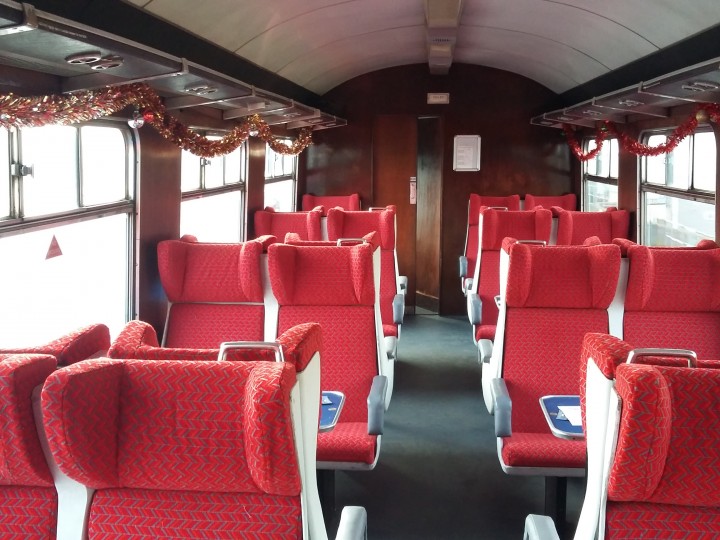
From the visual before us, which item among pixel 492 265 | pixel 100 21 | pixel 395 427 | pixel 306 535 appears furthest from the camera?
pixel 492 265

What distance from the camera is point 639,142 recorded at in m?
7.55

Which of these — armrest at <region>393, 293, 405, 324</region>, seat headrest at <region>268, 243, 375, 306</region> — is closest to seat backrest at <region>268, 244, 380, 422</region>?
seat headrest at <region>268, 243, 375, 306</region>

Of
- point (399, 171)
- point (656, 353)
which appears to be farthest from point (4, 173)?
point (399, 171)

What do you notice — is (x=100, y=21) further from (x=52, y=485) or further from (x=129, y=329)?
(x=52, y=485)

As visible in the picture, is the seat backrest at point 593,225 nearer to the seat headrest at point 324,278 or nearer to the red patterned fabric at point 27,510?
the seat headrest at point 324,278

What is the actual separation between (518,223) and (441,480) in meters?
3.01

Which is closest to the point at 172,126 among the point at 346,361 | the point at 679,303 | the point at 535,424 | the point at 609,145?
the point at 346,361

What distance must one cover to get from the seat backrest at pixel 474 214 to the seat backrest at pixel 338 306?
438 centimetres

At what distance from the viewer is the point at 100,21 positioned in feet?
11.7

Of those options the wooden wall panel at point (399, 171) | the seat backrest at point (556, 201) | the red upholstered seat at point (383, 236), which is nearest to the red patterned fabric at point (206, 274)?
the red upholstered seat at point (383, 236)

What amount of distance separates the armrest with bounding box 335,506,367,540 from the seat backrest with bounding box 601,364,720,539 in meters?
0.73

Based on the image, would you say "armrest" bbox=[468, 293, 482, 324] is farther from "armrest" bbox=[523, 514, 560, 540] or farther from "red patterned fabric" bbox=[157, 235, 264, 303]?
"armrest" bbox=[523, 514, 560, 540]

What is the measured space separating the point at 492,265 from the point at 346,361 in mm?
2818

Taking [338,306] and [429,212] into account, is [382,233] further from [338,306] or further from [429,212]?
[429,212]
